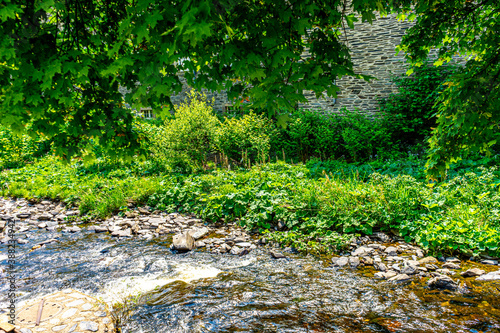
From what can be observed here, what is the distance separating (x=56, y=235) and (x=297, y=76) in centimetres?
581

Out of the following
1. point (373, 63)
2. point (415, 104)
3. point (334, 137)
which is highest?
point (373, 63)

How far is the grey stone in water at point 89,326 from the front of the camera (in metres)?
2.57

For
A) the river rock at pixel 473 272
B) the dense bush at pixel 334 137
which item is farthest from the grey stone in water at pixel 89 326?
the dense bush at pixel 334 137

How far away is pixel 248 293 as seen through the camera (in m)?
3.43

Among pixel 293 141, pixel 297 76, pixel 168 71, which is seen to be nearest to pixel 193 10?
pixel 168 71

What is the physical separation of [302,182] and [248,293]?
354 centimetres

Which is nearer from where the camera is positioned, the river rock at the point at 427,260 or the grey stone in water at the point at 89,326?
the grey stone in water at the point at 89,326

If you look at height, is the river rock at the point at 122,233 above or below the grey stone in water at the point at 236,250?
above

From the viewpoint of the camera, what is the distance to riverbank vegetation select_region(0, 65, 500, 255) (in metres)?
4.72

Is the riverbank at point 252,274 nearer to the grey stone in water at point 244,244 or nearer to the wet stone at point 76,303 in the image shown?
the grey stone in water at point 244,244

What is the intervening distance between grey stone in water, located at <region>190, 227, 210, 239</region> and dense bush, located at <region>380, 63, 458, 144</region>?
783cm

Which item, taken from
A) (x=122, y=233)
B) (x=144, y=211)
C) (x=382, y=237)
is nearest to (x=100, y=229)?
(x=122, y=233)

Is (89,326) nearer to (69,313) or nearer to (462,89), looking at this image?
(69,313)

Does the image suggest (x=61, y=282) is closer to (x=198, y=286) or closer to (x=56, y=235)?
(x=198, y=286)
